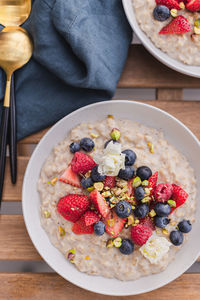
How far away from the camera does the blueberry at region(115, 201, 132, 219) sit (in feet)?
4.60

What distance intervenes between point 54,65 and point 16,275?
36.3 inches

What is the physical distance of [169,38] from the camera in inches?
59.0

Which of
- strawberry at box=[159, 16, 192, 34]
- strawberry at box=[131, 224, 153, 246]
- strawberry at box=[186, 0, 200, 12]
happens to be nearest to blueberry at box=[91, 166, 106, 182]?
strawberry at box=[131, 224, 153, 246]

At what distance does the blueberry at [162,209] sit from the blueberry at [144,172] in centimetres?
11

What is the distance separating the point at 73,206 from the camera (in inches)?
57.1

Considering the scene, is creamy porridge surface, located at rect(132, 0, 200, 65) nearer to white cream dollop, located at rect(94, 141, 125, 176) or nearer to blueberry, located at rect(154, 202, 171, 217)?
white cream dollop, located at rect(94, 141, 125, 176)

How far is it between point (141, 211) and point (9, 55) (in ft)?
2.72

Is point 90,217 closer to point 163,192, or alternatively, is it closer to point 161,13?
point 163,192

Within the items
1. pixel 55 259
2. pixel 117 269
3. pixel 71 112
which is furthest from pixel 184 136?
pixel 55 259

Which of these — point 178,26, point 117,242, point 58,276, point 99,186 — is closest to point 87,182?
point 99,186

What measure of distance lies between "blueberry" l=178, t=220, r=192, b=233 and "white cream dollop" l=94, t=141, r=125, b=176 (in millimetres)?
336

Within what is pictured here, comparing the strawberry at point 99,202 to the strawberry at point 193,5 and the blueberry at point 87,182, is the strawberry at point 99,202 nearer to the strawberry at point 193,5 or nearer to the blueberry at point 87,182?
the blueberry at point 87,182

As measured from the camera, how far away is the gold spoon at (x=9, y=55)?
61.2 inches

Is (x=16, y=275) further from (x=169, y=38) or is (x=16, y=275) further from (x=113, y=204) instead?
(x=169, y=38)
